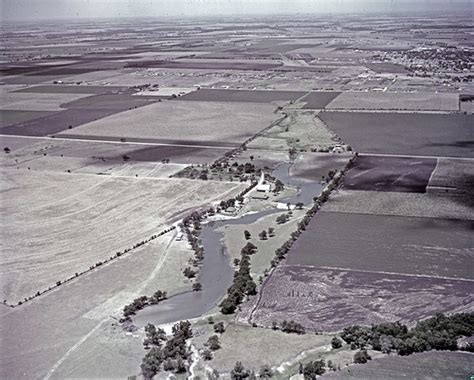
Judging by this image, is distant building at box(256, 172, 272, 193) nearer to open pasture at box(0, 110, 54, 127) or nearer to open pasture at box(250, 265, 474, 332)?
open pasture at box(250, 265, 474, 332)

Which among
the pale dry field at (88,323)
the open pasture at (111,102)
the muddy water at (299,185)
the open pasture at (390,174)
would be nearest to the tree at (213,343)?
the pale dry field at (88,323)

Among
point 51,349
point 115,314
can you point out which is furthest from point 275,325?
point 51,349

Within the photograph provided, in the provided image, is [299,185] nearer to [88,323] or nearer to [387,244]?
[387,244]

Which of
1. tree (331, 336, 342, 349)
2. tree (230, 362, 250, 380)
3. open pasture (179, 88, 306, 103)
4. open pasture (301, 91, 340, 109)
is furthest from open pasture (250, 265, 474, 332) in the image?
open pasture (179, 88, 306, 103)

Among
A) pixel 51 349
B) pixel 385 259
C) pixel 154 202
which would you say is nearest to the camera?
pixel 51 349

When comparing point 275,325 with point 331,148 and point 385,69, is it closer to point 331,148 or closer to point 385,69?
point 331,148

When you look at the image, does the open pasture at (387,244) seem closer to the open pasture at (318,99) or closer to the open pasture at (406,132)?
the open pasture at (406,132)

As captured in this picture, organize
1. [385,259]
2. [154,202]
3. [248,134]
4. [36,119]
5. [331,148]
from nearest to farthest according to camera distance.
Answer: [385,259], [154,202], [331,148], [248,134], [36,119]
